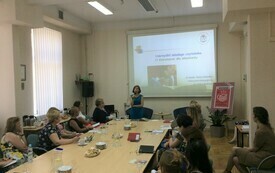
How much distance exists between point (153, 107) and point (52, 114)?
16.4 feet

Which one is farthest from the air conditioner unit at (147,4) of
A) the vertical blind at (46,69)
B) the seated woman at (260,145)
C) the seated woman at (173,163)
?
the seated woman at (173,163)

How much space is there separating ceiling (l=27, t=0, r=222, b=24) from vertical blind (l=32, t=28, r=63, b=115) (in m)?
0.85

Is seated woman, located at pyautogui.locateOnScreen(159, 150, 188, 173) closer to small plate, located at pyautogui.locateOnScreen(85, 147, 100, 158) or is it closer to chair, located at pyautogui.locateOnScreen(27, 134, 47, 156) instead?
small plate, located at pyautogui.locateOnScreen(85, 147, 100, 158)

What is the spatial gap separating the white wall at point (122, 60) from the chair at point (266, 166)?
4.64 meters

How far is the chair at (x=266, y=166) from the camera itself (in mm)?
3311

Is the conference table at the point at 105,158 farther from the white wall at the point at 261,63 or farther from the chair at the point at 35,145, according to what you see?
the white wall at the point at 261,63

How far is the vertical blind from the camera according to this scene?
21.5 feet

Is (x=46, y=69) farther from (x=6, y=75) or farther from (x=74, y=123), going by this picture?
(x=74, y=123)

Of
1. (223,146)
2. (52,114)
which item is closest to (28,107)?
(52,114)

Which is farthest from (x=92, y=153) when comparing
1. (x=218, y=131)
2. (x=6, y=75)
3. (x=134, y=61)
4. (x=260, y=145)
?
(x=134, y=61)

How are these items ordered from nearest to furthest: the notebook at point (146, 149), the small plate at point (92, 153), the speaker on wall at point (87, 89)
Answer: the small plate at point (92, 153) → the notebook at point (146, 149) → the speaker on wall at point (87, 89)

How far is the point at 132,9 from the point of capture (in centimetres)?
722

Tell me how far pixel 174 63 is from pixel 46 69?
3.75m

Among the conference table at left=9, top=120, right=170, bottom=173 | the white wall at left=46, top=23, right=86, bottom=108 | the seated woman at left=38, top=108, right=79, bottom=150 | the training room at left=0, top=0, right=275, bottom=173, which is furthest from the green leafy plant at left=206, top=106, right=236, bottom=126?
the seated woman at left=38, top=108, right=79, bottom=150
